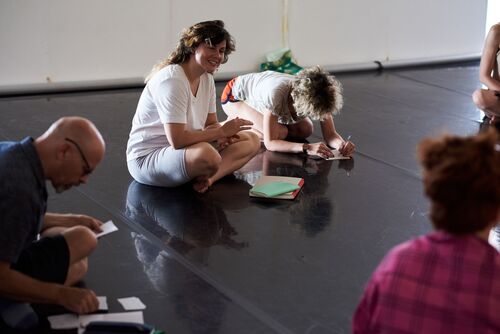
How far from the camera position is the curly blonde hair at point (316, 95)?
4473mm

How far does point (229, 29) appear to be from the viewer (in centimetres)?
703

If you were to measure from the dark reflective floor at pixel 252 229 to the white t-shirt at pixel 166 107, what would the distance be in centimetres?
24

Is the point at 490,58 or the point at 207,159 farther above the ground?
the point at 490,58

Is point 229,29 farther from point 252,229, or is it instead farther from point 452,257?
point 452,257

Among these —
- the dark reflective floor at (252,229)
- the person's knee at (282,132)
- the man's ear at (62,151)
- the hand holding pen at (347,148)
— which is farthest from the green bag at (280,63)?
the man's ear at (62,151)

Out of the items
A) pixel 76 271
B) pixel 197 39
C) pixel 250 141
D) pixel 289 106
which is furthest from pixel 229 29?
pixel 76 271

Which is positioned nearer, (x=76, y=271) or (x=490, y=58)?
(x=76, y=271)

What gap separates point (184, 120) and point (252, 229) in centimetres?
68

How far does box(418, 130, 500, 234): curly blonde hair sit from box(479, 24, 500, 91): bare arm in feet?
13.1

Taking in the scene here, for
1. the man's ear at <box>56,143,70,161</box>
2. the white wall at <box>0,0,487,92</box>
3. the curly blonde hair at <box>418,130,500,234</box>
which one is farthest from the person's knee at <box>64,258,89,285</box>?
the white wall at <box>0,0,487,92</box>

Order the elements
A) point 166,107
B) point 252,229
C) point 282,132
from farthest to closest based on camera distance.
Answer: point 282,132, point 166,107, point 252,229

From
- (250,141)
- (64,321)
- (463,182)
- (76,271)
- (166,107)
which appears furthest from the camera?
(250,141)

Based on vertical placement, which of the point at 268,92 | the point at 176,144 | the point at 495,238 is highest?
the point at 268,92

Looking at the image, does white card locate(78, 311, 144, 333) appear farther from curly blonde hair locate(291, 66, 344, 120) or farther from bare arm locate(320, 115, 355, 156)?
bare arm locate(320, 115, 355, 156)
